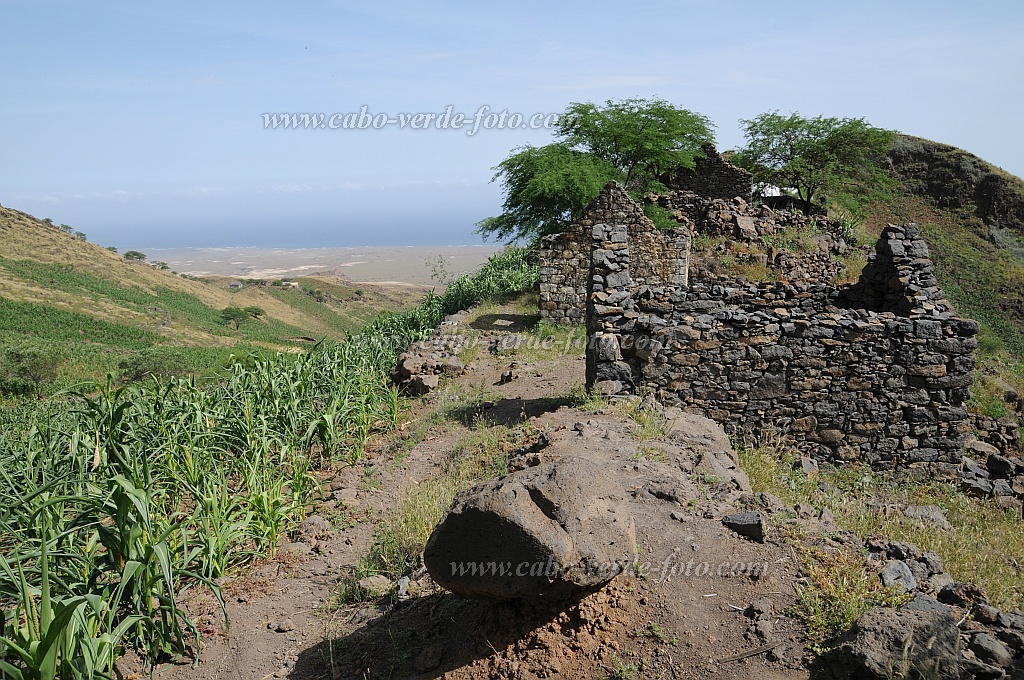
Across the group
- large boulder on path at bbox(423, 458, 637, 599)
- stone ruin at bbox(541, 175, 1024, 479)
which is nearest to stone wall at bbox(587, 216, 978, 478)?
stone ruin at bbox(541, 175, 1024, 479)

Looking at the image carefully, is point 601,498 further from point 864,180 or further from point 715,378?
point 864,180

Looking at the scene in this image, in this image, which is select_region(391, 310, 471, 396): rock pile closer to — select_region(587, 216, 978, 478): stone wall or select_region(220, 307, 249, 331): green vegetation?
select_region(587, 216, 978, 478): stone wall

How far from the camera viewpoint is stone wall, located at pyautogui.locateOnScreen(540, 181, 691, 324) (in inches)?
565

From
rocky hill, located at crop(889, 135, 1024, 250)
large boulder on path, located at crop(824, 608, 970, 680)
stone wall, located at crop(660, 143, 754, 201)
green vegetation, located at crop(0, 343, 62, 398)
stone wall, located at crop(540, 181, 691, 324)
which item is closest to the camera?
large boulder on path, located at crop(824, 608, 970, 680)

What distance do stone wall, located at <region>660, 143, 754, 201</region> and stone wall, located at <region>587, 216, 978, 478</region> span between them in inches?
620

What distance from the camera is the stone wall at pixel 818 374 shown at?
747 centimetres

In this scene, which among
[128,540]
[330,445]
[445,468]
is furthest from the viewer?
[330,445]

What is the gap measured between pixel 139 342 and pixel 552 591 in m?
28.6

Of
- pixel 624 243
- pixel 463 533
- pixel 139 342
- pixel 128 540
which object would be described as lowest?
pixel 139 342

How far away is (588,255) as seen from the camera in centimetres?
1462

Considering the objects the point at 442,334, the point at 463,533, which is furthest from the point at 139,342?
the point at 463,533

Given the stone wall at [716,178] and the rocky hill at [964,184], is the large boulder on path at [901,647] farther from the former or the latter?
the rocky hill at [964,184]

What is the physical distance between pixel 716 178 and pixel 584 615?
71.3 feet

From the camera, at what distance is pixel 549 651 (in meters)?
3.73
